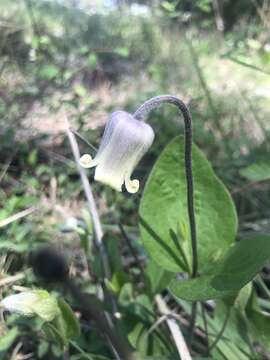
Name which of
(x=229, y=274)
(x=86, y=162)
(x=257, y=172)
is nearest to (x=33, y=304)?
(x=86, y=162)

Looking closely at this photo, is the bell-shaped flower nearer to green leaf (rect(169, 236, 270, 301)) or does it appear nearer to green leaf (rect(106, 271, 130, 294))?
green leaf (rect(169, 236, 270, 301))

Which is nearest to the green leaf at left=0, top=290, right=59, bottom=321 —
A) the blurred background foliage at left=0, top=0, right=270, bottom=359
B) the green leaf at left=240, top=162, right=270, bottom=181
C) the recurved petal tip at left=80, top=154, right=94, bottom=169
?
the blurred background foliage at left=0, top=0, right=270, bottom=359

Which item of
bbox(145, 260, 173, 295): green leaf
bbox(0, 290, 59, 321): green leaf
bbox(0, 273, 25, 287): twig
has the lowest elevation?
bbox(145, 260, 173, 295): green leaf

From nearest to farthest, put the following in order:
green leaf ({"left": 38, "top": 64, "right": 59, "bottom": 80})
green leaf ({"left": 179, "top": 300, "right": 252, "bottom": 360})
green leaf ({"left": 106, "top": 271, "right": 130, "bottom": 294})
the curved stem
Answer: the curved stem, green leaf ({"left": 179, "top": 300, "right": 252, "bottom": 360}), green leaf ({"left": 106, "top": 271, "right": 130, "bottom": 294}), green leaf ({"left": 38, "top": 64, "right": 59, "bottom": 80})

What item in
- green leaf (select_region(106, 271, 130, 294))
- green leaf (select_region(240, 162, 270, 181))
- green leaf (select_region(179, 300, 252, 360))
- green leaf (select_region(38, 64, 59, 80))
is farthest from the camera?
green leaf (select_region(38, 64, 59, 80))

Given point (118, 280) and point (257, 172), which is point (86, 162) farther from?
point (257, 172)

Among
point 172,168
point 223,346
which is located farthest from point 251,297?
point 172,168

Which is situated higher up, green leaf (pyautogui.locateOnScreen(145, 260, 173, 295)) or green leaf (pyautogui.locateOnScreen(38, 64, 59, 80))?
green leaf (pyautogui.locateOnScreen(38, 64, 59, 80))
